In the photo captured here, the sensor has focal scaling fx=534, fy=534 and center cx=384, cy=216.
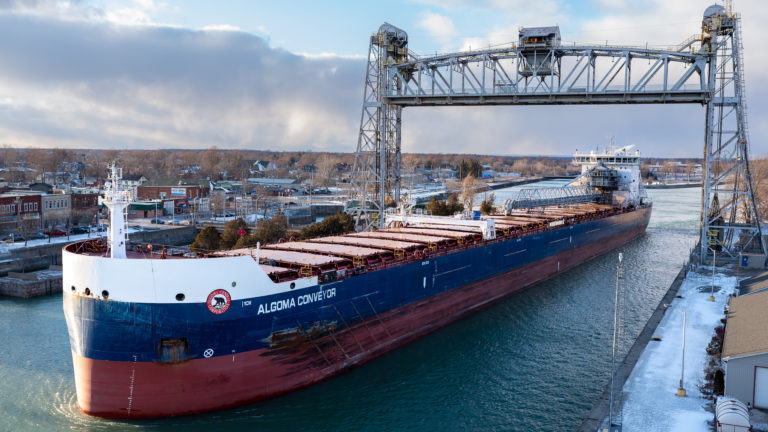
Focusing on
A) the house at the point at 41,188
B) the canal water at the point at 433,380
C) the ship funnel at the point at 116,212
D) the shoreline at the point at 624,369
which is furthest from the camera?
the house at the point at 41,188

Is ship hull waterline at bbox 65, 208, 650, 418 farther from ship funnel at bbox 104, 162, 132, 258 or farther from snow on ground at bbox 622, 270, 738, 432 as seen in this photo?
snow on ground at bbox 622, 270, 738, 432

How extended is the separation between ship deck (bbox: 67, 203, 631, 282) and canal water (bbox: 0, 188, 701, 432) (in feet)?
9.70

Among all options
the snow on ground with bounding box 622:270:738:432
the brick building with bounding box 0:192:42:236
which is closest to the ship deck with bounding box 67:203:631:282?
the snow on ground with bounding box 622:270:738:432

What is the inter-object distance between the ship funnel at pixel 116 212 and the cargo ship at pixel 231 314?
0.10ft

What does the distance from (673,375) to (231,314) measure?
438 inches

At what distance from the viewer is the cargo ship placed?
12.0 metres

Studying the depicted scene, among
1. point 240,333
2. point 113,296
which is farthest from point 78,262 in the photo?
point 240,333

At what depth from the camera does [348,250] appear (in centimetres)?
1859

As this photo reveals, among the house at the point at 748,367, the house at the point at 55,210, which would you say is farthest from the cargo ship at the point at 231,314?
the house at the point at 55,210

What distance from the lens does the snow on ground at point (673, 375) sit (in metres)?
11.3

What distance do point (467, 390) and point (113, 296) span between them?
9.30 m

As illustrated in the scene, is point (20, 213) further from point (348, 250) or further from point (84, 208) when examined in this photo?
point (348, 250)

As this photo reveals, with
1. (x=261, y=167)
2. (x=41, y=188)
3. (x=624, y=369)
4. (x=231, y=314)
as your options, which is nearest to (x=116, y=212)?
(x=231, y=314)

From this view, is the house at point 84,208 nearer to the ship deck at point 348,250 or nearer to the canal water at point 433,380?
the canal water at point 433,380
